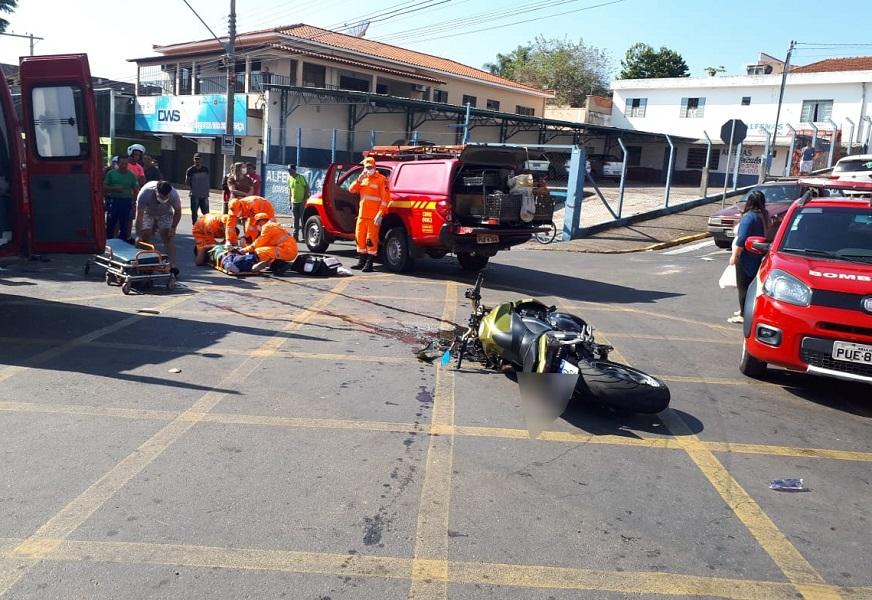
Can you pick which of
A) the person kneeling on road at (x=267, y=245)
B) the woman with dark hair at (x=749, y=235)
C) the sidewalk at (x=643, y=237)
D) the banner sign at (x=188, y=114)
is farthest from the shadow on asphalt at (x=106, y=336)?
the banner sign at (x=188, y=114)

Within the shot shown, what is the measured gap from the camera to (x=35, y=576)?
2990mm

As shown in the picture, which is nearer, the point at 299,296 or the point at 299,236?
the point at 299,296

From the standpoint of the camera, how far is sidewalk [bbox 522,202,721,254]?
53.9 feet

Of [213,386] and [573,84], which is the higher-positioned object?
[573,84]

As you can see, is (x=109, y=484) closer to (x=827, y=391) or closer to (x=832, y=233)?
(x=827, y=391)

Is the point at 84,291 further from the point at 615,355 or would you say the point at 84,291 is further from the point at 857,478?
the point at 857,478

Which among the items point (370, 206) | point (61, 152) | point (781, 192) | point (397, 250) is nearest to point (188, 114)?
point (370, 206)

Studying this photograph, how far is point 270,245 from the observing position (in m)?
10.9

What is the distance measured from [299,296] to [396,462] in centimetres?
545

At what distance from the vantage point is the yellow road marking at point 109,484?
10.5 feet

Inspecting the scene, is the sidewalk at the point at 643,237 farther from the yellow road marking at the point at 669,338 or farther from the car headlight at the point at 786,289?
the car headlight at the point at 786,289

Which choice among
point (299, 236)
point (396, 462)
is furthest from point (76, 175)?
point (299, 236)

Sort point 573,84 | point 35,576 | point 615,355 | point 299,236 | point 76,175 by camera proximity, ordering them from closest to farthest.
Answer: point 35,576 < point 615,355 < point 76,175 < point 299,236 < point 573,84

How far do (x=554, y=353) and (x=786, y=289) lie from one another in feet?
7.05
